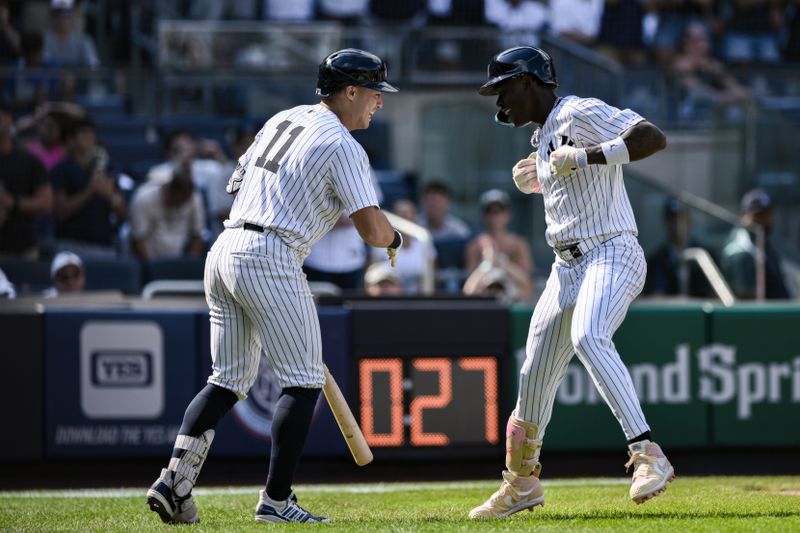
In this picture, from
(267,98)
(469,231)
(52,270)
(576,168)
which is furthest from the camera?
(267,98)

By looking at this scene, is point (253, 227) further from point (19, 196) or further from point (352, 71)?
point (19, 196)

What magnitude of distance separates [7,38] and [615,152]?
31.2 ft

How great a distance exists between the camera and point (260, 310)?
17.3ft

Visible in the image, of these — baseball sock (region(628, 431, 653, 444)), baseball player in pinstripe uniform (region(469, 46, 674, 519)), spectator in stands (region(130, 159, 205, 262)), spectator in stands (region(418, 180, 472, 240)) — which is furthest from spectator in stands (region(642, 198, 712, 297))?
baseball sock (region(628, 431, 653, 444))

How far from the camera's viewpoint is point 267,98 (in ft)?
44.0

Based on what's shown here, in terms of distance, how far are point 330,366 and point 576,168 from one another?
13.5 ft

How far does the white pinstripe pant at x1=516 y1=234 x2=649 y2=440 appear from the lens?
5.30 metres

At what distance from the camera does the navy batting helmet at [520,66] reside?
18.2 feet

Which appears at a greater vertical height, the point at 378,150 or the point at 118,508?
the point at 378,150

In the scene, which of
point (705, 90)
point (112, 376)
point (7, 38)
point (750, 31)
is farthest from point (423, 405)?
point (750, 31)

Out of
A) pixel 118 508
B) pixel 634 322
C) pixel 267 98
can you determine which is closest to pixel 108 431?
pixel 118 508

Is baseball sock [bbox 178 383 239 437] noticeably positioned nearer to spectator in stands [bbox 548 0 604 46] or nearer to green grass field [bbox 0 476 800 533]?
green grass field [bbox 0 476 800 533]

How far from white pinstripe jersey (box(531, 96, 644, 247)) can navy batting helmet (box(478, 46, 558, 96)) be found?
17 centimetres

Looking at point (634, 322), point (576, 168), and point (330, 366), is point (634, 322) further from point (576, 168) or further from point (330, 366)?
point (576, 168)
